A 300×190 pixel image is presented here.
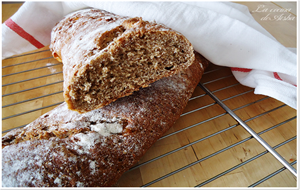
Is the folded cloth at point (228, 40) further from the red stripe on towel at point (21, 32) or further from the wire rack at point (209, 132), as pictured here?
the wire rack at point (209, 132)

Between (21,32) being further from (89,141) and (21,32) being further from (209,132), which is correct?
(209,132)

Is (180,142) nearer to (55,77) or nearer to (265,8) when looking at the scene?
(55,77)

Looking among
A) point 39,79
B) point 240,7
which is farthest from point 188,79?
point 39,79

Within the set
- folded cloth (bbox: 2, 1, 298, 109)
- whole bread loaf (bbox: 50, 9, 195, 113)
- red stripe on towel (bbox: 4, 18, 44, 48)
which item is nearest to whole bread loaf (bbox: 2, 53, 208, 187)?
whole bread loaf (bbox: 50, 9, 195, 113)

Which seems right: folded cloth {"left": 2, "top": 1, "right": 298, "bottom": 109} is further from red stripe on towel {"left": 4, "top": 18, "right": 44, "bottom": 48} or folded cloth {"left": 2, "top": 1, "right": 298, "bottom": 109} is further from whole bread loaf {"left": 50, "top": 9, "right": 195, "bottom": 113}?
whole bread loaf {"left": 50, "top": 9, "right": 195, "bottom": 113}

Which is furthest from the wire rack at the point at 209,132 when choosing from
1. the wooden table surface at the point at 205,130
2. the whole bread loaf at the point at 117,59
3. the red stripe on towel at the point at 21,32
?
the whole bread loaf at the point at 117,59

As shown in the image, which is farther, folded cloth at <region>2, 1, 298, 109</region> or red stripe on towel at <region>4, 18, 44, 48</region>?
red stripe on towel at <region>4, 18, 44, 48</region>

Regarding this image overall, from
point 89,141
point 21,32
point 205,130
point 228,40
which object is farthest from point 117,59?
point 21,32

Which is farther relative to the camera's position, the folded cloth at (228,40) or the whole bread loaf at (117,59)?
the folded cloth at (228,40)
